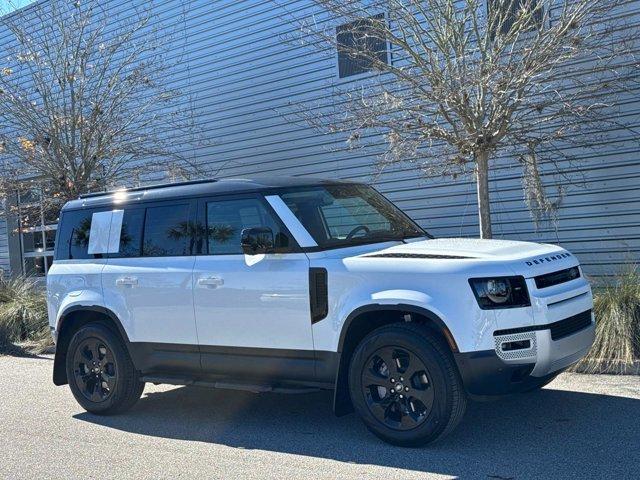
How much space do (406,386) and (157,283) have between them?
97.3 inches

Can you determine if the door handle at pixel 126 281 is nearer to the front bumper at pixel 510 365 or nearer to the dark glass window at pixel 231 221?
the dark glass window at pixel 231 221

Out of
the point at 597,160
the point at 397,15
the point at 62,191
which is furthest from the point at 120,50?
the point at 597,160

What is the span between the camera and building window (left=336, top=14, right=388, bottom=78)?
9.27 metres

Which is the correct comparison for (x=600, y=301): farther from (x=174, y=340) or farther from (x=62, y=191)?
(x=62, y=191)

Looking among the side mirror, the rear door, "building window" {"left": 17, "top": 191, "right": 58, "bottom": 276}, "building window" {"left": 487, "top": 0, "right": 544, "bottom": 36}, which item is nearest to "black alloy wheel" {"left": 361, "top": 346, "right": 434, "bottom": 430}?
the side mirror

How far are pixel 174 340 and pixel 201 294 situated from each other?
1.80 feet

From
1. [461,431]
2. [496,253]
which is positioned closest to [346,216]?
[496,253]

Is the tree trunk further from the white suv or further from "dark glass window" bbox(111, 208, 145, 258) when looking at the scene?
"dark glass window" bbox(111, 208, 145, 258)

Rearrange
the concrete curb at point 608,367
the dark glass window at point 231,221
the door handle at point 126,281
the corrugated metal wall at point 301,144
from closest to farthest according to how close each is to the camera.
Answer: the dark glass window at point 231,221 → the door handle at point 126,281 → the concrete curb at point 608,367 → the corrugated metal wall at point 301,144

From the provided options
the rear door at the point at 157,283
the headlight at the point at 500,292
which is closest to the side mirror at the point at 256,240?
the rear door at the point at 157,283

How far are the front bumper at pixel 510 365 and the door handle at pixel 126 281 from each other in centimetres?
310

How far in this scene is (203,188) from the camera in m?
6.61

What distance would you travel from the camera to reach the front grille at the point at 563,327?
16.6ft

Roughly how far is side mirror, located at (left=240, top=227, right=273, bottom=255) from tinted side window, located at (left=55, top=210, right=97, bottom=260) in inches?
82.3
